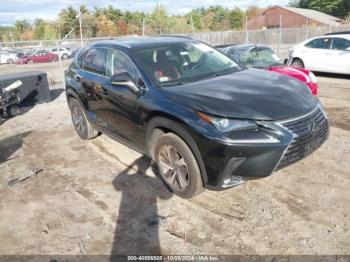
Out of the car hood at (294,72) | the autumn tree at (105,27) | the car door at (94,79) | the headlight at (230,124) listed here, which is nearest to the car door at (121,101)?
the car door at (94,79)

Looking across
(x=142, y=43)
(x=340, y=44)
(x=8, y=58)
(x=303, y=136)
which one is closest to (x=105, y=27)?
(x=8, y=58)

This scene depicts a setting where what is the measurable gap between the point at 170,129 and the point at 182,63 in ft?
3.80

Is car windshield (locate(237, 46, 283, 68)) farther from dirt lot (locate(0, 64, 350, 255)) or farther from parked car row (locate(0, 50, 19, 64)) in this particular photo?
parked car row (locate(0, 50, 19, 64))

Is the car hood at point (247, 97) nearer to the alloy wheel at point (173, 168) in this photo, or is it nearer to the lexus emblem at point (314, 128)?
the lexus emblem at point (314, 128)

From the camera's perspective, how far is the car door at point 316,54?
37.4 ft

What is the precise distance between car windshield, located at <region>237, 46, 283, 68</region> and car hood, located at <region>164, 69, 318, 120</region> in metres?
4.16

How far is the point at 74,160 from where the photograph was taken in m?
5.20

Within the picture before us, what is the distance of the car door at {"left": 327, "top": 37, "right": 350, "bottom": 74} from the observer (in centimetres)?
1073

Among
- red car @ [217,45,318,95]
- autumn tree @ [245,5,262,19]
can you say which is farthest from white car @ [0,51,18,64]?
autumn tree @ [245,5,262,19]

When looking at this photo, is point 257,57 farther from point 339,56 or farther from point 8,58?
point 8,58

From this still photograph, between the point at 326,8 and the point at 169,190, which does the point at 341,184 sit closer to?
the point at 169,190

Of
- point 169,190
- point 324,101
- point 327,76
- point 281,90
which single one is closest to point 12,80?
point 169,190

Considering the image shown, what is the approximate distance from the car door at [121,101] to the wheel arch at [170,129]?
270 mm

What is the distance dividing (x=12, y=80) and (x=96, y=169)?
509cm
